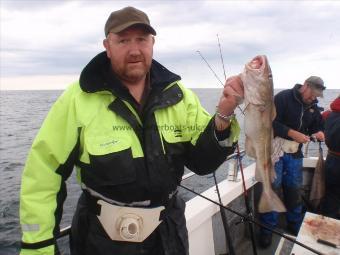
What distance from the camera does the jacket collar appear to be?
242 centimetres

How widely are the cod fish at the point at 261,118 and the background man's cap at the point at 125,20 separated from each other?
80 cm

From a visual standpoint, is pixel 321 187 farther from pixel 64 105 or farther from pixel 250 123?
pixel 64 105

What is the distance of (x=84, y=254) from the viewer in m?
2.51

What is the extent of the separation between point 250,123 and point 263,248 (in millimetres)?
3253

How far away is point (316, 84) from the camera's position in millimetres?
5488

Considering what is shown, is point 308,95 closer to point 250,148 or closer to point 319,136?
point 319,136

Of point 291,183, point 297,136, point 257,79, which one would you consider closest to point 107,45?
point 257,79

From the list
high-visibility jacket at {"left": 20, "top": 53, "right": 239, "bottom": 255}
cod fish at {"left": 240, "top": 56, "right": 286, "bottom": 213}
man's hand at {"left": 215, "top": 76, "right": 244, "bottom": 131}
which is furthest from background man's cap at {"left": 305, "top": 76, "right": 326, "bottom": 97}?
man's hand at {"left": 215, "top": 76, "right": 244, "bottom": 131}

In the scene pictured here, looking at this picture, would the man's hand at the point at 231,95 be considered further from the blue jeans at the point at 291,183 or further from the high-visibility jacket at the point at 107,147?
the blue jeans at the point at 291,183

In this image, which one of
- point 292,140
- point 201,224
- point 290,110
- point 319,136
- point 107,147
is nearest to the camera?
point 107,147

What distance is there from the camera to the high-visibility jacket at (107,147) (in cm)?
223

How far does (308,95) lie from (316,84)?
0.74ft

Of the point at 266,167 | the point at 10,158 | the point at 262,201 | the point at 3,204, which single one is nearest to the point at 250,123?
the point at 266,167

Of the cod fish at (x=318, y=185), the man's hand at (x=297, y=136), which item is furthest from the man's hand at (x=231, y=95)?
the cod fish at (x=318, y=185)
